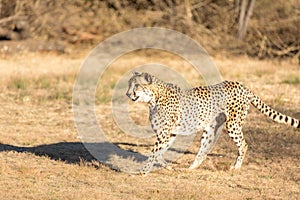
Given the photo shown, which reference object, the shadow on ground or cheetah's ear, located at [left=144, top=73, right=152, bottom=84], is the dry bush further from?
cheetah's ear, located at [left=144, top=73, right=152, bottom=84]

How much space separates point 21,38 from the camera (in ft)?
76.9

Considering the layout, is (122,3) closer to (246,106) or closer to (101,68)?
(101,68)

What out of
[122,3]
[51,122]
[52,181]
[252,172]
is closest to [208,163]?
[252,172]

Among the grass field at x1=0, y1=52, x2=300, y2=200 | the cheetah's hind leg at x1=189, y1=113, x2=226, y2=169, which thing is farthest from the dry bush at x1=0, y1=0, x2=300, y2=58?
the cheetah's hind leg at x1=189, y1=113, x2=226, y2=169

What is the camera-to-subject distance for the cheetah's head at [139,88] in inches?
360

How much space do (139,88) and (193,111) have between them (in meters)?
0.99

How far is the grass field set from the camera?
8359 millimetres

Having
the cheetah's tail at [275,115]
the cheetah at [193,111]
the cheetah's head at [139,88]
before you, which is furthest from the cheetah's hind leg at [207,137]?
the cheetah's head at [139,88]

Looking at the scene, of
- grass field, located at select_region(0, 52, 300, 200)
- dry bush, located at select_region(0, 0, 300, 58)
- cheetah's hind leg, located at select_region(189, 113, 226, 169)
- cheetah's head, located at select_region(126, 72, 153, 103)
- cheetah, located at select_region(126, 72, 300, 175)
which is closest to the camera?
grass field, located at select_region(0, 52, 300, 200)

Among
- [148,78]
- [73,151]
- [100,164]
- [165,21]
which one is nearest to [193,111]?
[148,78]

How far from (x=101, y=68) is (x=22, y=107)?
20.5 feet

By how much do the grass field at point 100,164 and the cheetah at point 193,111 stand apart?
1.28ft

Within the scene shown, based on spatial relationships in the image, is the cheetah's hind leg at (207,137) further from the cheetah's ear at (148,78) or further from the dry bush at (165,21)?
the dry bush at (165,21)

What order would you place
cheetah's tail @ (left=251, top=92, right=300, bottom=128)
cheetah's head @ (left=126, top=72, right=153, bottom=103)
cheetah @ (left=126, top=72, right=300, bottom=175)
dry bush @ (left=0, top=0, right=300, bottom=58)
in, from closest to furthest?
cheetah's head @ (left=126, top=72, right=153, bottom=103), cheetah @ (left=126, top=72, right=300, bottom=175), cheetah's tail @ (left=251, top=92, right=300, bottom=128), dry bush @ (left=0, top=0, right=300, bottom=58)
